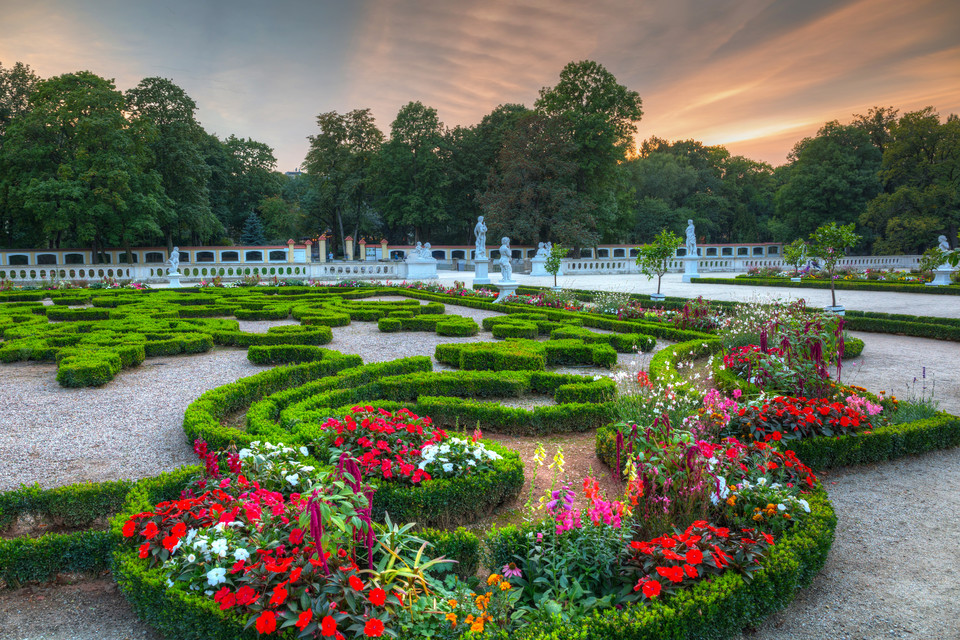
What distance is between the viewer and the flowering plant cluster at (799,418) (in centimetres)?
482

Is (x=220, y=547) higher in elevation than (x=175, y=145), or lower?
lower

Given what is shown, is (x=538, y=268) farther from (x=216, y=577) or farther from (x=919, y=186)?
(x=216, y=577)

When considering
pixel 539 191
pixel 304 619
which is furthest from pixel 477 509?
pixel 539 191

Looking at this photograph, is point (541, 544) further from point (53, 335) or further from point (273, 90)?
point (273, 90)

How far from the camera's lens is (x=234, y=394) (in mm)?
6148

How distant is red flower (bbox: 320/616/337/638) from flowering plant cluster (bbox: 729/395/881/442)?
149 inches

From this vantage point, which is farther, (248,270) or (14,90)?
(14,90)

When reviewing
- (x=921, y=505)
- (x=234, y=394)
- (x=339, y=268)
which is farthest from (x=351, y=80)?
(x=921, y=505)

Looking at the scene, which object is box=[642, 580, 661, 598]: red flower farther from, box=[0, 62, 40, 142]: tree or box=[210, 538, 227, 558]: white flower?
box=[0, 62, 40, 142]: tree

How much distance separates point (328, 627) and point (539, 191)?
33.7 m

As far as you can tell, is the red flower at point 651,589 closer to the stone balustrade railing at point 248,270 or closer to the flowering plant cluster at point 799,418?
the flowering plant cluster at point 799,418

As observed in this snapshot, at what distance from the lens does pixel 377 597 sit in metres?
2.30

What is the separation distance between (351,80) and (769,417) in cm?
1735

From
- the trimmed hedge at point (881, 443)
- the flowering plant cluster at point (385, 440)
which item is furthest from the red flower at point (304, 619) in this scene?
the trimmed hedge at point (881, 443)
